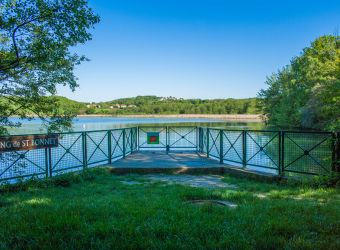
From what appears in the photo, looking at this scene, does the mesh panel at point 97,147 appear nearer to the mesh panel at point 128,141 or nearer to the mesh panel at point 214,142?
the mesh panel at point 128,141

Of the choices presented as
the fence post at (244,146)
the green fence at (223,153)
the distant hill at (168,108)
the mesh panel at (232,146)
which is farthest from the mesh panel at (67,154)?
the distant hill at (168,108)

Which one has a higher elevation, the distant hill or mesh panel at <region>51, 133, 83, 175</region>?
the distant hill

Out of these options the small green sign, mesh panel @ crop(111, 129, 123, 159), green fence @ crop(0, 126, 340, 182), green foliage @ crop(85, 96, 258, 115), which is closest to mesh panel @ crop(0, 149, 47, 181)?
green fence @ crop(0, 126, 340, 182)

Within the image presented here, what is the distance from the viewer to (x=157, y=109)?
308ft

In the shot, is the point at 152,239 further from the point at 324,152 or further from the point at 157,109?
the point at 157,109

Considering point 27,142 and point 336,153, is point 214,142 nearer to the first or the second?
point 336,153

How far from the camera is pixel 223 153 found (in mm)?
9523

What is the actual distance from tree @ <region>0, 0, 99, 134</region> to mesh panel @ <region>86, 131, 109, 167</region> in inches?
161

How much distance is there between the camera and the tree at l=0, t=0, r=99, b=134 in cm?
380

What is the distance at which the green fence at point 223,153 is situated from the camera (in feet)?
20.9

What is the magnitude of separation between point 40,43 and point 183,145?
10.7m

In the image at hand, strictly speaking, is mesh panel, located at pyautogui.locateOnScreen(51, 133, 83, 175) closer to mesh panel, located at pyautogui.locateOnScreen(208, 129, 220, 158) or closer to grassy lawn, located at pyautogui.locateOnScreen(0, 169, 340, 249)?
grassy lawn, located at pyautogui.locateOnScreen(0, 169, 340, 249)

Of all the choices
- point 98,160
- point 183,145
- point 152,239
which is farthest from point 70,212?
point 183,145

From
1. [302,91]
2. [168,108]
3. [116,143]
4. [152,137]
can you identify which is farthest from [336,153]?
[168,108]
